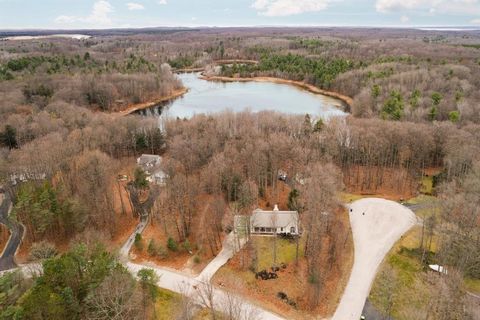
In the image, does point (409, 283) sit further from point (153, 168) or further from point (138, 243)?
point (153, 168)

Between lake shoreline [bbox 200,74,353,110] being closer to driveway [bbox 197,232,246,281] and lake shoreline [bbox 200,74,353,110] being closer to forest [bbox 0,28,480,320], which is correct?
forest [bbox 0,28,480,320]

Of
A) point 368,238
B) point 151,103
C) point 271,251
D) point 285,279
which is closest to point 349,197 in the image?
point 368,238

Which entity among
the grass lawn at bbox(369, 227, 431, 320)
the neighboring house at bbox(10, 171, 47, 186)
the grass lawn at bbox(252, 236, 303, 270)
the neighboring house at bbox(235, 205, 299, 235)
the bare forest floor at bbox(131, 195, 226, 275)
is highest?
the neighboring house at bbox(10, 171, 47, 186)

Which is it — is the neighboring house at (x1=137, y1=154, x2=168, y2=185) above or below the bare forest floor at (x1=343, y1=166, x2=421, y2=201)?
above

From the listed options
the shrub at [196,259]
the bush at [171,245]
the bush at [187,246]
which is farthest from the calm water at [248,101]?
the shrub at [196,259]

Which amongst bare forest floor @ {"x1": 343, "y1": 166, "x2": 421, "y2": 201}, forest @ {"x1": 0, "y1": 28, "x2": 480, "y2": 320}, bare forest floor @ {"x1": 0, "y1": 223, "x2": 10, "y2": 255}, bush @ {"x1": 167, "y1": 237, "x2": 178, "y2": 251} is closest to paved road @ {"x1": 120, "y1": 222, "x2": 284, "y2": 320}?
forest @ {"x1": 0, "y1": 28, "x2": 480, "y2": 320}
